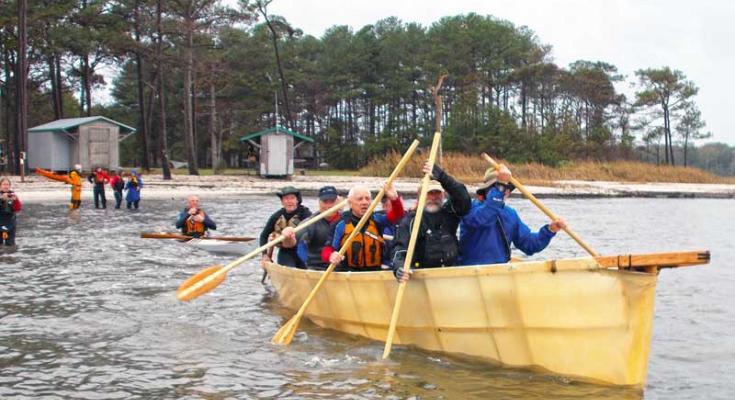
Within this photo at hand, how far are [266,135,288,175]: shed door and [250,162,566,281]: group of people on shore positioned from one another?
110 feet

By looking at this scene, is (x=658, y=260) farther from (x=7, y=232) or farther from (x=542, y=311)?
(x=7, y=232)

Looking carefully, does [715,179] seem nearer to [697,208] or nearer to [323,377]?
[697,208]

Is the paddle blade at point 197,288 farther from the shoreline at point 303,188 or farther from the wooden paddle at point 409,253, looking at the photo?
the shoreline at point 303,188

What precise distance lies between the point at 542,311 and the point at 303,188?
98.4ft

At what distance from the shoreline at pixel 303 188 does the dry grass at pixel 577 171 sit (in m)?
Answer: 1.46

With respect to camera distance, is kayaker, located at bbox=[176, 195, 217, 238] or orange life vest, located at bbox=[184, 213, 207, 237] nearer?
kayaker, located at bbox=[176, 195, 217, 238]

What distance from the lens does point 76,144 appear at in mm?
40625

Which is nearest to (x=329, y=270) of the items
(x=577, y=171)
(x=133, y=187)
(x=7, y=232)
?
(x=7, y=232)

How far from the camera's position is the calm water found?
23.8ft

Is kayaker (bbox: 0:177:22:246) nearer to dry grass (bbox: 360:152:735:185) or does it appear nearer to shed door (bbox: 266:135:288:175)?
shed door (bbox: 266:135:288:175)

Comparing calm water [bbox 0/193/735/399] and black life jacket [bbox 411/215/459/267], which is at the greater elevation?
black life jacket [bbox 411/215/459/267]

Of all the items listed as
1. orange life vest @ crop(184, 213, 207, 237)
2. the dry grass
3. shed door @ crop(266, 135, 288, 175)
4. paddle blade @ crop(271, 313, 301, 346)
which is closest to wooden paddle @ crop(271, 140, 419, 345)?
paddle blade @ crop(271, 313, 301, 346)

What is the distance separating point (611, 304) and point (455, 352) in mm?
1892

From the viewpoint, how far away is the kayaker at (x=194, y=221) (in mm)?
15789
